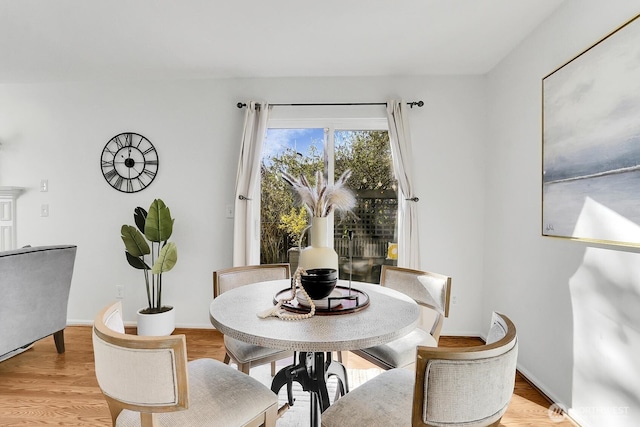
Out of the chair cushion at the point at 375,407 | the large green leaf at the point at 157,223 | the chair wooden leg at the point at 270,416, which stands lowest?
the chair wooden leg at the point at 270,416

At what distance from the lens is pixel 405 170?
310 centimetres

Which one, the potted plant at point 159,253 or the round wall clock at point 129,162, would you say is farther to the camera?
the round wall clock at point 129,162

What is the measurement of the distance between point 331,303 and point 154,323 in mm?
2210

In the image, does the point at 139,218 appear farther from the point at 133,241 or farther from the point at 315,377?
the point at 315,377

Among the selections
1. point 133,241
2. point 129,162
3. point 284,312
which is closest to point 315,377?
point 284,312

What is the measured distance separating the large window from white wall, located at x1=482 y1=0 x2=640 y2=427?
3.15ft

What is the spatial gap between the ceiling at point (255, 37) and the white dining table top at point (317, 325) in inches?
70.9

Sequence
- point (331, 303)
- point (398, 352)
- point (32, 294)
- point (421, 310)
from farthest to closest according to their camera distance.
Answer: point (32, 294) < point (421, 310) < point (398, 352) < point (331, 303)

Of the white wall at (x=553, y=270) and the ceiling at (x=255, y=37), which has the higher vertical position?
the ceiling at (x=255, y=37)

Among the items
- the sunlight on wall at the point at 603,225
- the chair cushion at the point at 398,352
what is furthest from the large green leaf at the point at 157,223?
the sunlight on wall at the point at 603,225

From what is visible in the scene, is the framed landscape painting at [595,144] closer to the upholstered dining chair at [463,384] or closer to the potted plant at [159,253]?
the upholstered dining chair at [463,384]

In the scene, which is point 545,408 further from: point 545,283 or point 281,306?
point 281,306

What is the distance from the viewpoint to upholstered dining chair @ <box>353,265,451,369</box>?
5.53 ft

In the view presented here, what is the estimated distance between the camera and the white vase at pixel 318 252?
4.90 ft
